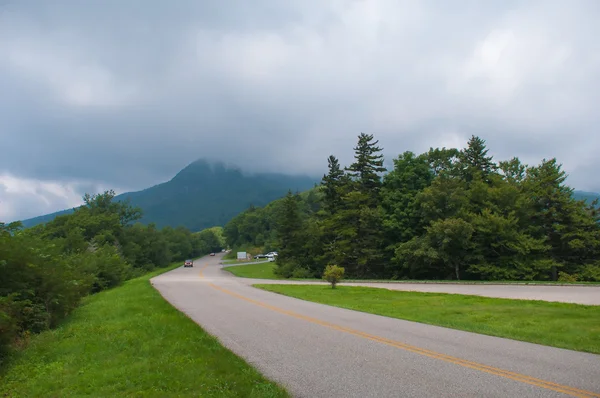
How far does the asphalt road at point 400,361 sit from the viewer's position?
18.7 feet

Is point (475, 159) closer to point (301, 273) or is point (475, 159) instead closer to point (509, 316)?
point (301, 273)

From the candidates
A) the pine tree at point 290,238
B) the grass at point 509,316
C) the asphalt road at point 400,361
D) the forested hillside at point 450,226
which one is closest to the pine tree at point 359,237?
the forested hillside at point 450,226

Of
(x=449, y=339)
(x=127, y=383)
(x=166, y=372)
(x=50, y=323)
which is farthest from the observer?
(x=50, y=323)

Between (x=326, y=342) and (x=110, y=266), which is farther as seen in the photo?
(x=110, y=266)

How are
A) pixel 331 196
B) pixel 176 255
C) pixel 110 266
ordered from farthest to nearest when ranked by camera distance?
pixel 176 255 → pixel 331 196 → pixel 110 266

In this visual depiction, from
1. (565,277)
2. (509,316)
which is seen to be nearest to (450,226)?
(565,277)

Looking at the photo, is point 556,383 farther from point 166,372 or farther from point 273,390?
point 166,372

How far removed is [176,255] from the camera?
11300 centimetres

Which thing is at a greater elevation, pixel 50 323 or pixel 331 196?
pixel 331 196

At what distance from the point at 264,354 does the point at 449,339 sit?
435 centimetres

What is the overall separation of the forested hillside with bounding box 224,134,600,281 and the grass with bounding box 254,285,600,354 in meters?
18.6

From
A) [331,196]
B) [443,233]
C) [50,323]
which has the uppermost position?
[331,196]

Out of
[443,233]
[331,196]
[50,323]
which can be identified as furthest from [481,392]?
[331,196]

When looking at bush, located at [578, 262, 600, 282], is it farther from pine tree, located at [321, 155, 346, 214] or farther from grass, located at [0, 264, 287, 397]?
grass, located at [0, 264, 287, 397]
